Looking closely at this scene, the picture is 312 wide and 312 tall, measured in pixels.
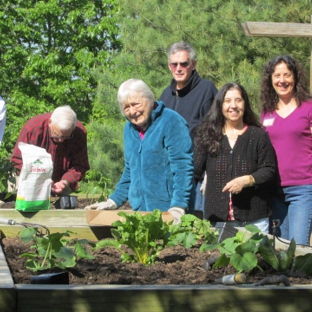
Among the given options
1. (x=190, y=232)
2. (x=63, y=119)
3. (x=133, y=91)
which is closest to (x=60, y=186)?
(x=63, y=119)

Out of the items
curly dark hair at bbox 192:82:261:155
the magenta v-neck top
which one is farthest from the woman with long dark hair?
the magenta v-neck top

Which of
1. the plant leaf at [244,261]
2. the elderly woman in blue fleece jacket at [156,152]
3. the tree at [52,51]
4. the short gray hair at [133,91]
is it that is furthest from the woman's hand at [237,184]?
the tree at [52,51]

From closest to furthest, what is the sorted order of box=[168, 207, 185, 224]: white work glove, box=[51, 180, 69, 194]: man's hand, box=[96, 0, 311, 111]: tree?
box=[168, 207, 185, 224]: white work glove, box=[51, 180, 69, 194]: man's hand, box=[96, 0, 311, 111]: tree

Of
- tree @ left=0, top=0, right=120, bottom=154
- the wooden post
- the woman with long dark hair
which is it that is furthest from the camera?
tree @ left=0, top=0, right=120, bottom=154

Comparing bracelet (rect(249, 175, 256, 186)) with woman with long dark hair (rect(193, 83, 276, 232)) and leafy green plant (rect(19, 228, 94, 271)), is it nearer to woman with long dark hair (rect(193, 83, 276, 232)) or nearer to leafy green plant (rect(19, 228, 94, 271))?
woman with long dark hair (rect(193, 83, 276, 232))

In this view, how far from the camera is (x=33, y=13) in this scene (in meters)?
35.3

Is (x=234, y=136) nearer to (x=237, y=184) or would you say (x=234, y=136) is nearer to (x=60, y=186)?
(x=237, y=184)

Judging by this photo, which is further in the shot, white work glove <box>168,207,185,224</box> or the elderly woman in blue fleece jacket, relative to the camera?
the elderly woman in blue fleece jacket

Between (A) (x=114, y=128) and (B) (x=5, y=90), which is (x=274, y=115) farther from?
(B) (x=5, y=90)

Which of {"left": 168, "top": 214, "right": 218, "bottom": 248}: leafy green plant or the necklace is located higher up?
the necklace

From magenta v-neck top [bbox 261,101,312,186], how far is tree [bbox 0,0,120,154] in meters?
27.8

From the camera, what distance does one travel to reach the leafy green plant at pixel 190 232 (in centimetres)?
464

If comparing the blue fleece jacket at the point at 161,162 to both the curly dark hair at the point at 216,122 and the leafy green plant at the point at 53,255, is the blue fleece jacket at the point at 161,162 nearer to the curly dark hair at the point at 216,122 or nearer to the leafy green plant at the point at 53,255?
the curly dark hair at the point at 216,122

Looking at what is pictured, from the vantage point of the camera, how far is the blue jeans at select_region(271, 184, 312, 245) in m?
5.50
